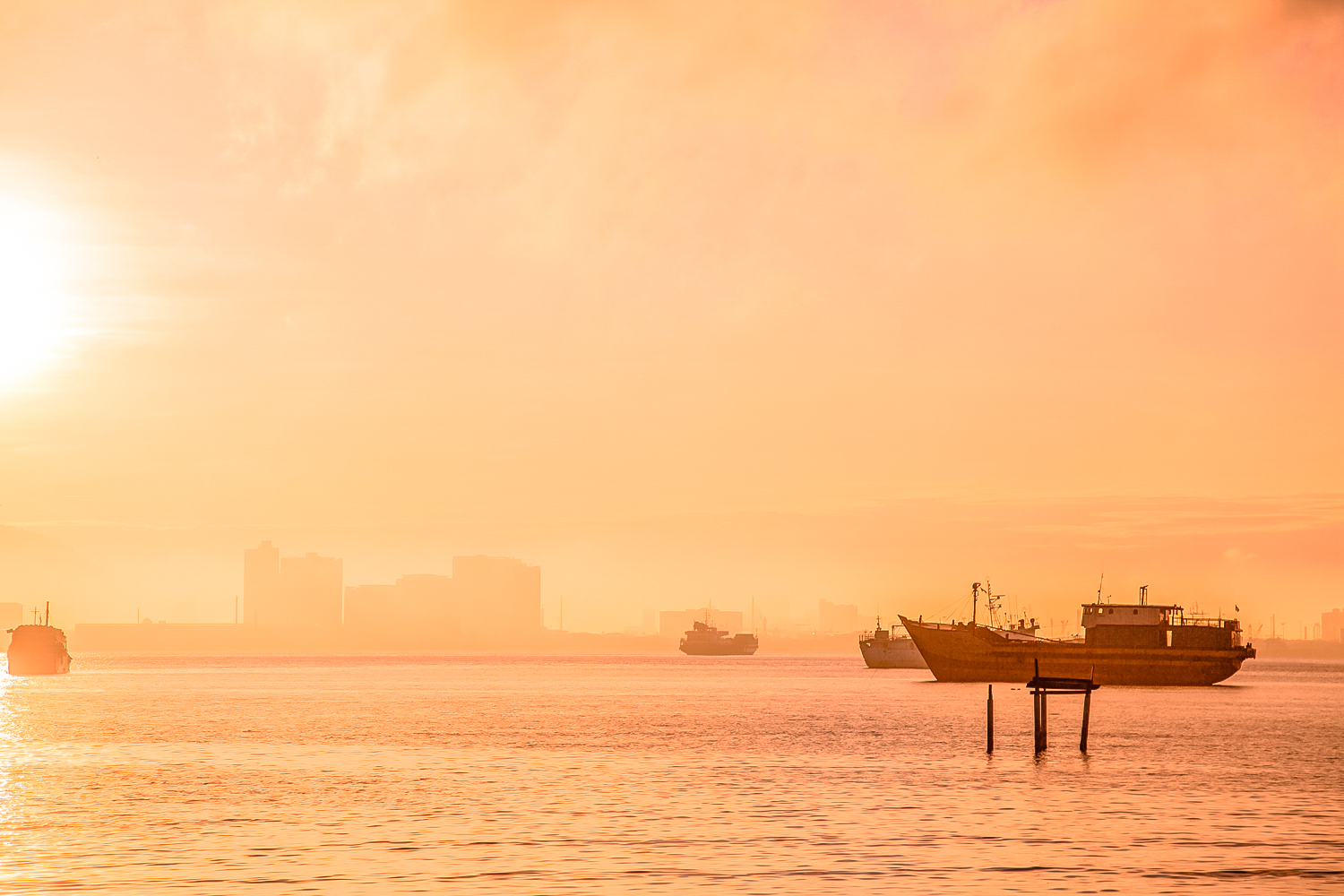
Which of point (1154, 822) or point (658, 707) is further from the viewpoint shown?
point (658, 707)

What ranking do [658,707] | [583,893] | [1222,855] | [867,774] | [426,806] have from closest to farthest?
[583,893]
[1222,855]
[426,806]
[867,774]
[658,707]

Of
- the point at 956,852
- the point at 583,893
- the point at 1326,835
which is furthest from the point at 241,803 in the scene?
the point at 1326,835

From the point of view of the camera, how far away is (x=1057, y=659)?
518ft

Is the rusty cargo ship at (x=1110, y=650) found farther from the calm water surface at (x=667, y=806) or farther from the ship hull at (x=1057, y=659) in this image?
the calm water surface at (x=667, y=806)

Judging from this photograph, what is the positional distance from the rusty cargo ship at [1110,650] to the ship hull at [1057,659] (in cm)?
10

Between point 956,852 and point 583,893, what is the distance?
12.2 metres

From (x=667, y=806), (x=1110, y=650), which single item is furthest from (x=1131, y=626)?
(x=667, y=806)

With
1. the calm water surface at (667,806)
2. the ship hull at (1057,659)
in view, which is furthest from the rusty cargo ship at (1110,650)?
the calm water surface at (667,806)

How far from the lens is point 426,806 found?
5216 cm

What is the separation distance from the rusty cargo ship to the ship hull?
10 centimetres

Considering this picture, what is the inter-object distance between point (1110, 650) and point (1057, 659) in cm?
796

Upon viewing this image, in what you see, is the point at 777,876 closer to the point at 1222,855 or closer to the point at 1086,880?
the point at 1086,880

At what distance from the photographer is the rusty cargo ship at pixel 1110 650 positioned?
161 metres

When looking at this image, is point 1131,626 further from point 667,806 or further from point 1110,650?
point 667,806
